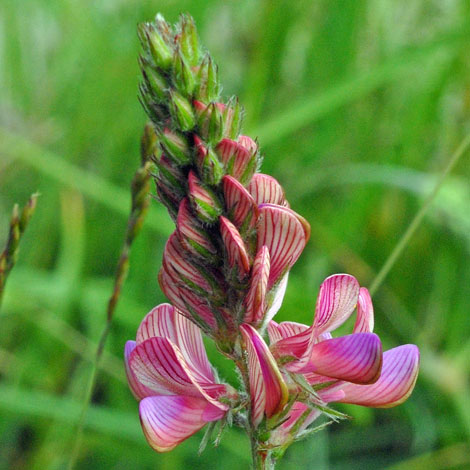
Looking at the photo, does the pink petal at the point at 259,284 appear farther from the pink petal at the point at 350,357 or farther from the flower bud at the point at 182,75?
the flower bud at the point at 182,75

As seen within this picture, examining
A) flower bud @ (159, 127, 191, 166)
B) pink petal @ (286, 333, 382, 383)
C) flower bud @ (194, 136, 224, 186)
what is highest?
flower bud @ (159, 127, 191, 166)

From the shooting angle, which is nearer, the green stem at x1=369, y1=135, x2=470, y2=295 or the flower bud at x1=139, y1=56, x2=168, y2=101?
the flower bud at x1=139, y1=56, x2=168, y2=101

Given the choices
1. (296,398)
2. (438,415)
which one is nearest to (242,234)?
(296,398)

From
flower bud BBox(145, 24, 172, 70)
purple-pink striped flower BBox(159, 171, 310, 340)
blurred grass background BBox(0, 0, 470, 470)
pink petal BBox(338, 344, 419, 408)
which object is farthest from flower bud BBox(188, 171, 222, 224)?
blurred grass background BBox(0, 0, 470, 470)

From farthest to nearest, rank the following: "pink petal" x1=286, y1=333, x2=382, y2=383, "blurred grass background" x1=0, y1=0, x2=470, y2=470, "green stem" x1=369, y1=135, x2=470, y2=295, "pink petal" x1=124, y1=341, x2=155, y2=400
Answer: "blurred grass background" x1=0, y1=0, x2=470, y2=470, "green stem" x1=369, y1=135, x2=470, y2=295, "pink petal" x1=124, y1=341, x2=155, y2=400, "pink petal" x1=286, y1=333, x2=382, y2=383

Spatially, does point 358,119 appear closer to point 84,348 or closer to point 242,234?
point 84,348

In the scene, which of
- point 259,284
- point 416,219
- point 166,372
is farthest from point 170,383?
point 416,219

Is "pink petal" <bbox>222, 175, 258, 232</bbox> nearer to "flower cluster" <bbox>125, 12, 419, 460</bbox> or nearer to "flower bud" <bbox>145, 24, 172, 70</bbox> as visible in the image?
"flower cluster" <bbox>125, 12, 419, 460</bbox>
